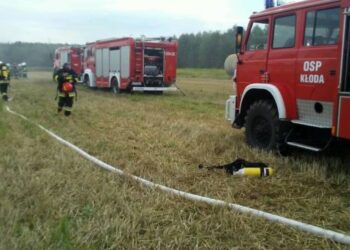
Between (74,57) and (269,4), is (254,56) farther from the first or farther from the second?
(74,57)

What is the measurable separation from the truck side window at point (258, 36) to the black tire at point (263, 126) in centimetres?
89

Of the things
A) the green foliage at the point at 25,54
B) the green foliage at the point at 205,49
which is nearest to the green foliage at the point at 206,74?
the green foliage at the point at 205,49

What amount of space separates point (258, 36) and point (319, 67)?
5.80ft

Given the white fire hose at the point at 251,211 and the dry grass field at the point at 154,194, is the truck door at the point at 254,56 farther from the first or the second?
the white fire hose at the point at 251,211

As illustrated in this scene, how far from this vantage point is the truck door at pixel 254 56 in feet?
24.8

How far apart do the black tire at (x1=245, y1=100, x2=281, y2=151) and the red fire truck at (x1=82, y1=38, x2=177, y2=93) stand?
12.6 meters

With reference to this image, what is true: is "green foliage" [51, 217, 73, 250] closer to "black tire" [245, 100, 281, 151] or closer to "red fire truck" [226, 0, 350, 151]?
"red fire truck" [226, 0, 350, 151]

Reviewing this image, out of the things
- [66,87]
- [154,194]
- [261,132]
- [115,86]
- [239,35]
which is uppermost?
[239,35]

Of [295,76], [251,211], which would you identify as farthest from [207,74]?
[251,211]

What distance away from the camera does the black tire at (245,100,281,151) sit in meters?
7.25

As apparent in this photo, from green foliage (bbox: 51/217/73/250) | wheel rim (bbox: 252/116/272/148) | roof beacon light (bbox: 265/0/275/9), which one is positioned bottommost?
green foliage (bbox: 51/217/73/250)

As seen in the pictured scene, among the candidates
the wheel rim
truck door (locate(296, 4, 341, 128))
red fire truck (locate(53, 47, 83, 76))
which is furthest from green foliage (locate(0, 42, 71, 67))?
truck door (locate(296, 4, 341, 128))

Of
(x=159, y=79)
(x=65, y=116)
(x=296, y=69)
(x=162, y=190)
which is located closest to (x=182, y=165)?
(x=162, y=190)

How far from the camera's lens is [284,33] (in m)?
7.09
